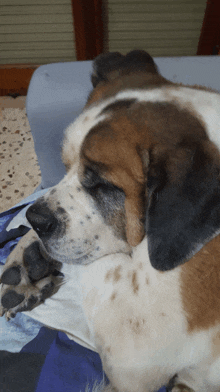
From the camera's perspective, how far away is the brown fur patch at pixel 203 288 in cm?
84

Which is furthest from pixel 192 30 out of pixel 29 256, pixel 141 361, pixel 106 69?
pixel 141 361

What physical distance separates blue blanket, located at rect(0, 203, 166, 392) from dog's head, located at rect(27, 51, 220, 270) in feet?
1.06

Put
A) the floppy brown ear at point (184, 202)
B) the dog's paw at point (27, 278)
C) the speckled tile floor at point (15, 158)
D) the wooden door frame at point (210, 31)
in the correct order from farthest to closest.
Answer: the wooden door frame at point (210, 31) < the speckled tile floor at point (15, 158) < the dog's paw at point (27, 278) < the floppy brown ear at point (184, 202)

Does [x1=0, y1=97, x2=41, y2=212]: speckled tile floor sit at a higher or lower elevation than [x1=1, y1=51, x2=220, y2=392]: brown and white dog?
lower

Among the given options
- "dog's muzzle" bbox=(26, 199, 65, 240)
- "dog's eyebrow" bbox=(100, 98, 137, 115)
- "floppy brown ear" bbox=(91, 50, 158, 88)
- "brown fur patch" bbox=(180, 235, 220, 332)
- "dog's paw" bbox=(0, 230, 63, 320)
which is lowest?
"dog's paw" bbox=(0, 230, 63, 320)

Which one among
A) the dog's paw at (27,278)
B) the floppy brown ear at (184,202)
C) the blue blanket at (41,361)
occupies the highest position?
Answer: the floppy brown ear at (184,202)

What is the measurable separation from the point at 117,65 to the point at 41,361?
3.70 ft

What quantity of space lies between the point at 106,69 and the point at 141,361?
3.45 ft

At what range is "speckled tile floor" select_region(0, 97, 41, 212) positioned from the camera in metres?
2.38

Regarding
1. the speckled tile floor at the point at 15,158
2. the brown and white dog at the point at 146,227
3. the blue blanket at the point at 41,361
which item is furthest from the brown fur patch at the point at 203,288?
the speckled tile floor at the point at 15,158

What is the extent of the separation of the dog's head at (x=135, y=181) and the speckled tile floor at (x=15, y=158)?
4.69ft

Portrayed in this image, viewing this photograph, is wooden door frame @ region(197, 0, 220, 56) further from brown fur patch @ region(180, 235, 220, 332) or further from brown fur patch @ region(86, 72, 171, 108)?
brown fur patch @ region(180, 235, 220, 332)

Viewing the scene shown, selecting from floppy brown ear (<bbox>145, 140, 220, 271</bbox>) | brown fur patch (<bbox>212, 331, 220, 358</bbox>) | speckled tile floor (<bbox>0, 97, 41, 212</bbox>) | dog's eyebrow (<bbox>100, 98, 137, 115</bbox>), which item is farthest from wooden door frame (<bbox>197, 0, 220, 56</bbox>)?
brown fur patch (<bbox>212, 331, 220, 358</bbox>)

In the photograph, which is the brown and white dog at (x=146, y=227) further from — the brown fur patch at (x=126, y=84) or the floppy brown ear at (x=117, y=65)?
the floppy brown ear at (x=117, y=65)
